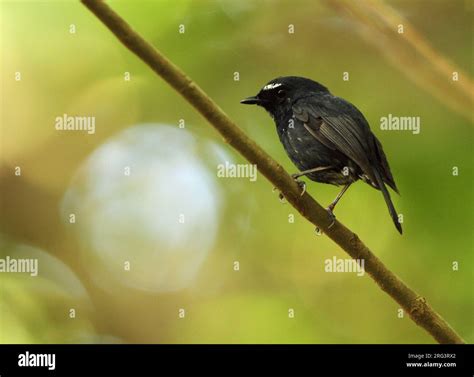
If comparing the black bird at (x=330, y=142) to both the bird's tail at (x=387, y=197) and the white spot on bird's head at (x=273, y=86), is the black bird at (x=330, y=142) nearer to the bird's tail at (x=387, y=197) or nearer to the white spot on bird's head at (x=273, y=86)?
the bird's tail at (x=387, y=197)

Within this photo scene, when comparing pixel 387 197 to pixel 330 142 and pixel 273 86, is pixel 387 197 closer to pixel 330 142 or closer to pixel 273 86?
pixel 330 142

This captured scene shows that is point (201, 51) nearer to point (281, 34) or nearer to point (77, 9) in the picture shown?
point (281, 34)

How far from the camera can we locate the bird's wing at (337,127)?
4996 mm

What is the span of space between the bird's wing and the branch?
0.83 m

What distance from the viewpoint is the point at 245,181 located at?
257 inches

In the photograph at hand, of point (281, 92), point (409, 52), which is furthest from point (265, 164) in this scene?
point (409, 52)

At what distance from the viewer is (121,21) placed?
3.40 meters

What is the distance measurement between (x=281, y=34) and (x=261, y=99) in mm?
1294

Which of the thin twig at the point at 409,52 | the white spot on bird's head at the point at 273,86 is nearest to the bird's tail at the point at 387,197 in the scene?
the white spot on bird's head at the point at 273,86

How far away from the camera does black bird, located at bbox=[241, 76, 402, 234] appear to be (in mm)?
5042

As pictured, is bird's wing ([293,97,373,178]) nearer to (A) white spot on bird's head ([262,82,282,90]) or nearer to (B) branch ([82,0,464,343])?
(A) white spot on bird's head ([262,82,282,90])

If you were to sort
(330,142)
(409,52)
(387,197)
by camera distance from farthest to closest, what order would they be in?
1. (409,52)
2. (330,142)
3. (387,197)

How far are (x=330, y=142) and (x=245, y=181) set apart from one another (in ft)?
5.27
